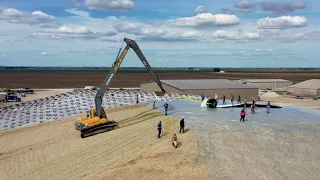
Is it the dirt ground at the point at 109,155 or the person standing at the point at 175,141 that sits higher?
the person standing at the point at 175,141

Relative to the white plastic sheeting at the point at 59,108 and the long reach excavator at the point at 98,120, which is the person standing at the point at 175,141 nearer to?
the long reach excavator at the point at 98,120

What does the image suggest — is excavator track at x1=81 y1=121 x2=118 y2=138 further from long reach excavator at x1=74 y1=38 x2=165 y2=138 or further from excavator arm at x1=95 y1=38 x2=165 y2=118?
excavator arm at x1=95 y1=38 x2=165 y2=118

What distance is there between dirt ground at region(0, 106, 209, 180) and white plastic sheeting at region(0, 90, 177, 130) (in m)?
8.50

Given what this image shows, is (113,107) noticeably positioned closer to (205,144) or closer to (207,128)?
(207,128)

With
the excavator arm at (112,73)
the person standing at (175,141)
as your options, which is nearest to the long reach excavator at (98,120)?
the excavator arm at (112,73)

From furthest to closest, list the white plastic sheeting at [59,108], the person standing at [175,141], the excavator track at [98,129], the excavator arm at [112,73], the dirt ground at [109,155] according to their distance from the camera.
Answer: the white plastic sheeting at [59,108], the excavator arm at [112,73], the excavator track at [98,129], the person standing at [175,141], the dirt ground at [109,155]

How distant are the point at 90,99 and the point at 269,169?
3810cm

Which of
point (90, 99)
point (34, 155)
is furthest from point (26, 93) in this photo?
point (34, 155)

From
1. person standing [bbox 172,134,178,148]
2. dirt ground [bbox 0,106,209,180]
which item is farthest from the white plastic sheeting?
person standing [bbox 172,134,178,148]

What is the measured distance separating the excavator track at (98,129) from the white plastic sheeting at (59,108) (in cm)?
1491

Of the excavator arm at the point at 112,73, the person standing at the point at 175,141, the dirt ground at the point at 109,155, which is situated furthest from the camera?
the excavator arm at the point at 112,73

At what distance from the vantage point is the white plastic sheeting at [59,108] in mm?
44156

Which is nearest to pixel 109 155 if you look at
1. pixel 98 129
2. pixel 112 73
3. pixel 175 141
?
pixel 175 141

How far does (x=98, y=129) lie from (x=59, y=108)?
843 inches
